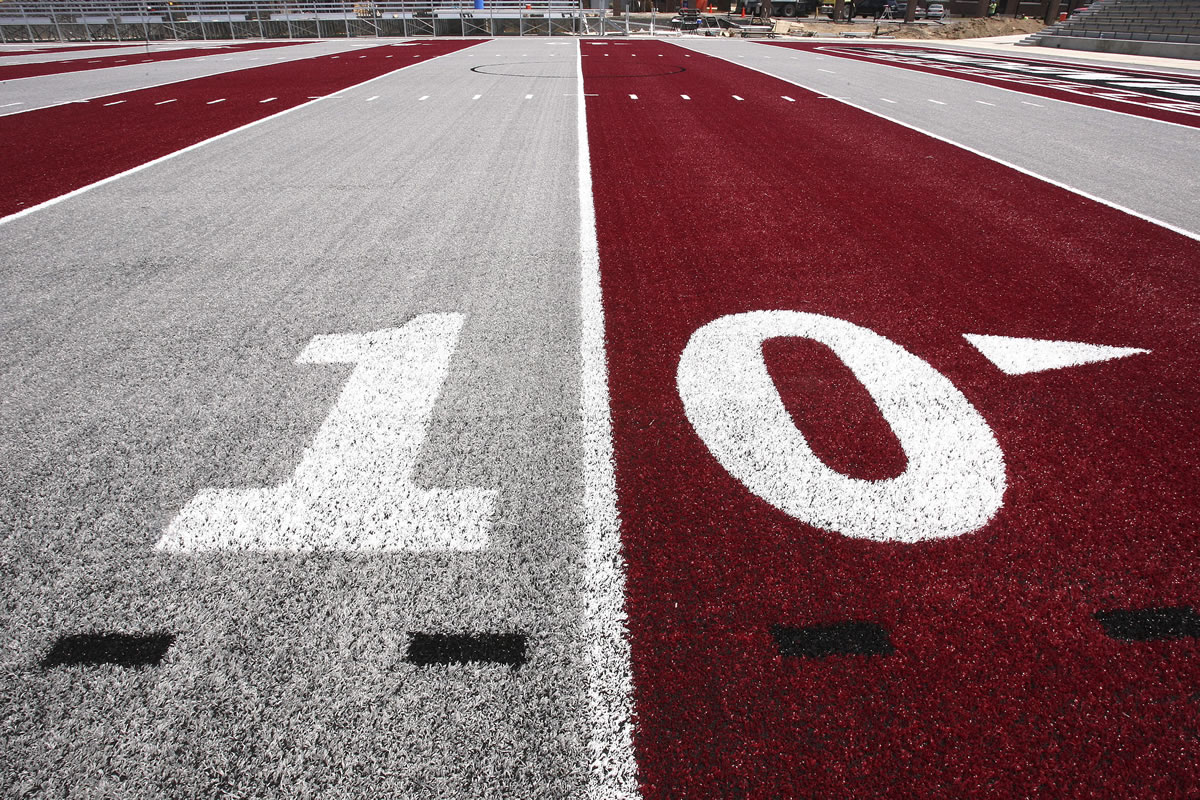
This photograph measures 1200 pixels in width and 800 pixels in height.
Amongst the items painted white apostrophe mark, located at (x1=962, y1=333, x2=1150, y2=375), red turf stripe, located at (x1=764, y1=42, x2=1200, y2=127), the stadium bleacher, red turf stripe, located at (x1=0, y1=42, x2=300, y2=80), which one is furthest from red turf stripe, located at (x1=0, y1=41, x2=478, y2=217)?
the stadium bleacher

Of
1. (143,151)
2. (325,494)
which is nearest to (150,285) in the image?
(325,494)

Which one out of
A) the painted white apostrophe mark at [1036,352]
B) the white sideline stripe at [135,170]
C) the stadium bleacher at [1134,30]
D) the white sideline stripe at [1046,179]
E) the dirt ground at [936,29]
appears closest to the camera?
the painted white apostrophe mark at [1036,352]

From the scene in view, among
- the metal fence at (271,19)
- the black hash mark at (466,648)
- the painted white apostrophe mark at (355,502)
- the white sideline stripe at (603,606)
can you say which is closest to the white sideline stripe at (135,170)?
the painted white apostrophe mark at (355,502)

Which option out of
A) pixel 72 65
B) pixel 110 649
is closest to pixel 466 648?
pixel 110 649

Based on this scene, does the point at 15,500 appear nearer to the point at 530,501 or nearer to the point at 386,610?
the point at 386,610

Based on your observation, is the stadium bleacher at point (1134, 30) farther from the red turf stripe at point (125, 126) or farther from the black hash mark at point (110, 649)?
the black hash mark at point (110, 649)

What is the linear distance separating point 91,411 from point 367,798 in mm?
2196

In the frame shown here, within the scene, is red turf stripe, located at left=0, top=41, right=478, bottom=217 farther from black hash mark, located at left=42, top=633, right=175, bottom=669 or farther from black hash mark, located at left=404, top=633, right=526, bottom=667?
black hash mark, located at left=404, top=633, right=526, bottom=667

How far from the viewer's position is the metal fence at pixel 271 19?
34.5 m

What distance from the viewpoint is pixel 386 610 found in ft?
6.02

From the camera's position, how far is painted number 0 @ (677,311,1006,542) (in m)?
2.20

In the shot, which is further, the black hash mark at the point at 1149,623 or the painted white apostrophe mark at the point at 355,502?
the painted white apostrophe mark at the point at 355,502

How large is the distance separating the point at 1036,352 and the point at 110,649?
12.6ft

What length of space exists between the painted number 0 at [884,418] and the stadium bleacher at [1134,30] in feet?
102
